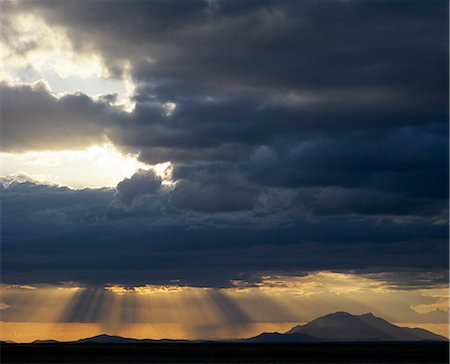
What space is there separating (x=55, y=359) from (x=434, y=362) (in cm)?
5931

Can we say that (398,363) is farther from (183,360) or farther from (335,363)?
(183,360)

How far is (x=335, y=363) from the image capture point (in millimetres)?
107812

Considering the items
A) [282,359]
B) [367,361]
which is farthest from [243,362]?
[367,361]

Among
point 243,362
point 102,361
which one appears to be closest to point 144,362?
point 102,361

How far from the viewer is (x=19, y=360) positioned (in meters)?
113

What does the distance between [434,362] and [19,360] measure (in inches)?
2523

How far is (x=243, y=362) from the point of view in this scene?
106438 mm

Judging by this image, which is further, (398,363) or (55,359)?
(55,359)

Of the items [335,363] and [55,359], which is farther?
[55,359]

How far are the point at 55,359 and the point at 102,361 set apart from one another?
952 cm

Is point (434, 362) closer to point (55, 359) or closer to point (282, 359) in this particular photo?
point (282, 359)

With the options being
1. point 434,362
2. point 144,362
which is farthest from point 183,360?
point 434,362

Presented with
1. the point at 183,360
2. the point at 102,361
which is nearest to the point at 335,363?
the point at 183,360

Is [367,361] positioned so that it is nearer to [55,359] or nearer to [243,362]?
[243,362]
